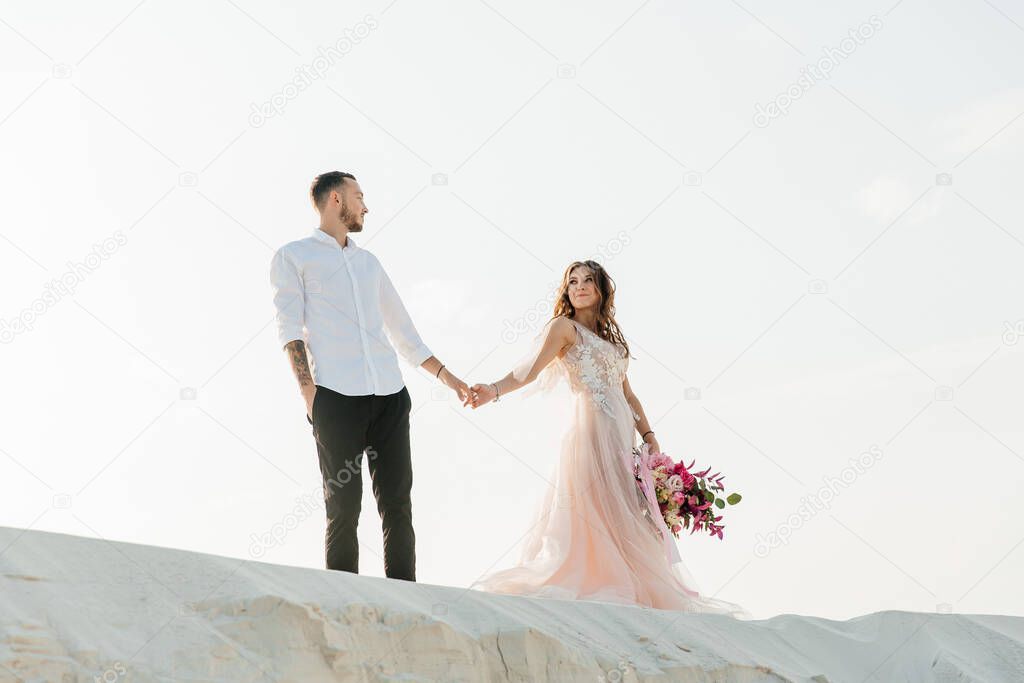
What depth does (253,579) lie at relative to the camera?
3.98 m

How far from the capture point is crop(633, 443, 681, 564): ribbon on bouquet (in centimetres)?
668

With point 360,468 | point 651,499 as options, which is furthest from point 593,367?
point 360,468

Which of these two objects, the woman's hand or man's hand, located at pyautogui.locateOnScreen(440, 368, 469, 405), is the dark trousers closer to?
man's hand, located at pyautogui.locateOnScreen(440, 368, 469, 405)

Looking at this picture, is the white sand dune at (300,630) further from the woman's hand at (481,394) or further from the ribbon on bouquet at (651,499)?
the woman's hand at (481,394)

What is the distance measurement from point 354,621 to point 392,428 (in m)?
1.65

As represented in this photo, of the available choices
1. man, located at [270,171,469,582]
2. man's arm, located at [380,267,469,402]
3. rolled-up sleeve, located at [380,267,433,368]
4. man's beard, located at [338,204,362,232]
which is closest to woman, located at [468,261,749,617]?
man's arm, located at [380,267,469,402]

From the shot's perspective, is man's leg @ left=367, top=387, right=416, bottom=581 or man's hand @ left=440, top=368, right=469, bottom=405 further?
man's hand @ left=440, top=368, right=469, bottom=405

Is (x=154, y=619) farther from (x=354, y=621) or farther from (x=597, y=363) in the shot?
(x=597, y=363)

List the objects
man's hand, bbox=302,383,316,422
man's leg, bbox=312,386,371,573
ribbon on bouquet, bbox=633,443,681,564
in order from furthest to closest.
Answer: ribbon on bouquet, bbox=633,443,681,564 → man's hand, bbox=302,383,316,422 → man's leg, bbox=312,386,371,573

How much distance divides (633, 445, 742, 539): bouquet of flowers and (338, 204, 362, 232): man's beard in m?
2.18

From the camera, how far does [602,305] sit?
7.07 m

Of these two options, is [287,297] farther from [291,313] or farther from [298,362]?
[298,362]

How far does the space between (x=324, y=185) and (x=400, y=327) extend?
822mm

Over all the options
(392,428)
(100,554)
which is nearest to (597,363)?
(392,428)
